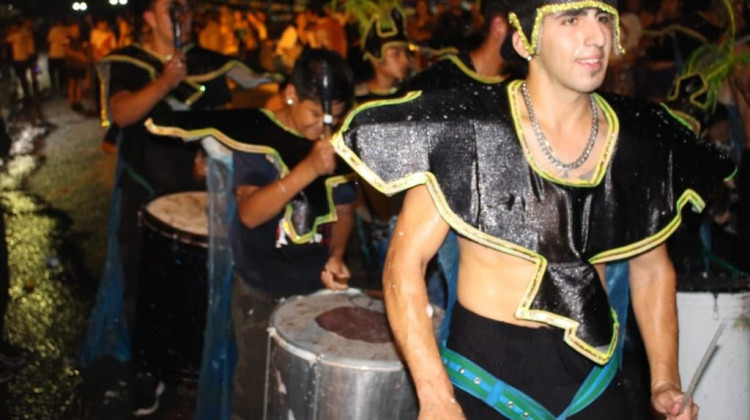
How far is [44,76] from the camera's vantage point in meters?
21.3

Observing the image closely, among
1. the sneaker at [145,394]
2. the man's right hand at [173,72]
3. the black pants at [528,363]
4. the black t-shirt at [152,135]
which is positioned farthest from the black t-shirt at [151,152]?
the black pants at [528,363]


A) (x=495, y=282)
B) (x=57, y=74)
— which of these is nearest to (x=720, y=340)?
(x=495, y=282)

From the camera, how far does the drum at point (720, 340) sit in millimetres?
4168

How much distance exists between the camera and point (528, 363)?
2793 millimetres

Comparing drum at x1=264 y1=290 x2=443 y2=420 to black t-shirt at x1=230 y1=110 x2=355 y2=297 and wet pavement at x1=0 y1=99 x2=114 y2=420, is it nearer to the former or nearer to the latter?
black t-shirt at x1=230 y1=110 x2=355 y2=297

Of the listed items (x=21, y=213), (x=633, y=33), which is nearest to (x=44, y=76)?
(x=21, y=213)

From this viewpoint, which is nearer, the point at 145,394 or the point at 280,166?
the point at 280,166

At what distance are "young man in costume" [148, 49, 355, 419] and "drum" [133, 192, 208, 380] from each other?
2.03ft

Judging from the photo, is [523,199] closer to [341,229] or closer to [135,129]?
[341,229]

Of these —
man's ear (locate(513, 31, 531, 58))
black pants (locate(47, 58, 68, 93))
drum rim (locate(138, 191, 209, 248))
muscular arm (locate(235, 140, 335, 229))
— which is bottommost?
black pants (locate(47, 58, 68, 93))

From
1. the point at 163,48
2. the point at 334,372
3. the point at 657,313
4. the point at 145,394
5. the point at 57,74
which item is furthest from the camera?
the point at 57,74

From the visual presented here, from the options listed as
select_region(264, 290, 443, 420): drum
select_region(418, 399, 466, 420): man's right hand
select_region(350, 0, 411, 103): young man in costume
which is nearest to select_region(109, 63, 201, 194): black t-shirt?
select_region(350, 0, 411, 103): young man in costume

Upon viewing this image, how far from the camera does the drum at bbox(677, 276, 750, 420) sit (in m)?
4.17

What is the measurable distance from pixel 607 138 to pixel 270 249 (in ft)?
5.90
